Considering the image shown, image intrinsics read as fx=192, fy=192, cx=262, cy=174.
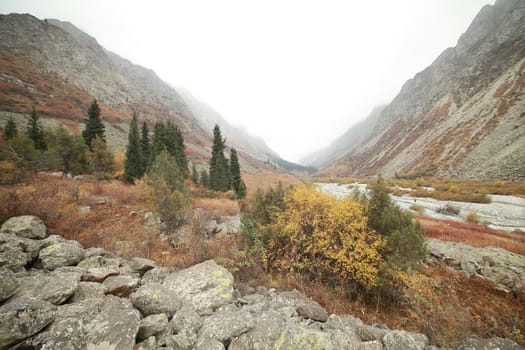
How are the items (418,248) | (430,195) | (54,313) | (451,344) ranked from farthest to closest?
1. (430,195)
2. (418,248)
3. (451,344)
4. (54,313)

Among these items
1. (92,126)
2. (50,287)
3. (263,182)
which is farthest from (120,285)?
(92,126)

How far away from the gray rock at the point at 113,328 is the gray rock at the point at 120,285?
55 cm

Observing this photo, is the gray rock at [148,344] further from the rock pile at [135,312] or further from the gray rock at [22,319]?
the gray rock at [22,319]

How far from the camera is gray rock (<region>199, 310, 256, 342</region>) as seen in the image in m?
3.28

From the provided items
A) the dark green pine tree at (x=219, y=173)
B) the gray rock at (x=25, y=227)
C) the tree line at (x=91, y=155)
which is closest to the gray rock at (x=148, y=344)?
the gray rock at (x=25, y=227)

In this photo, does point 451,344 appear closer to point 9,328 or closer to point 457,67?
point 9,328

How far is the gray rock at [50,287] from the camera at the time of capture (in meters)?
3.13

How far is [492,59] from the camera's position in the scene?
7631cm

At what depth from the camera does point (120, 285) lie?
4.00 m

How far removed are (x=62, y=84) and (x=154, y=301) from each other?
336 feet

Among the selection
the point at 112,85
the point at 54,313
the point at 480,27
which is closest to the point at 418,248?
the point at 54,313

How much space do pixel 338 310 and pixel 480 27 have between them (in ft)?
562

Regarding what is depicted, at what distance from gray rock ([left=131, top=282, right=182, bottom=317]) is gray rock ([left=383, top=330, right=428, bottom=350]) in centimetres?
418

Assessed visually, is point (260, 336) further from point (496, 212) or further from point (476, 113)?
point (476, 113)
